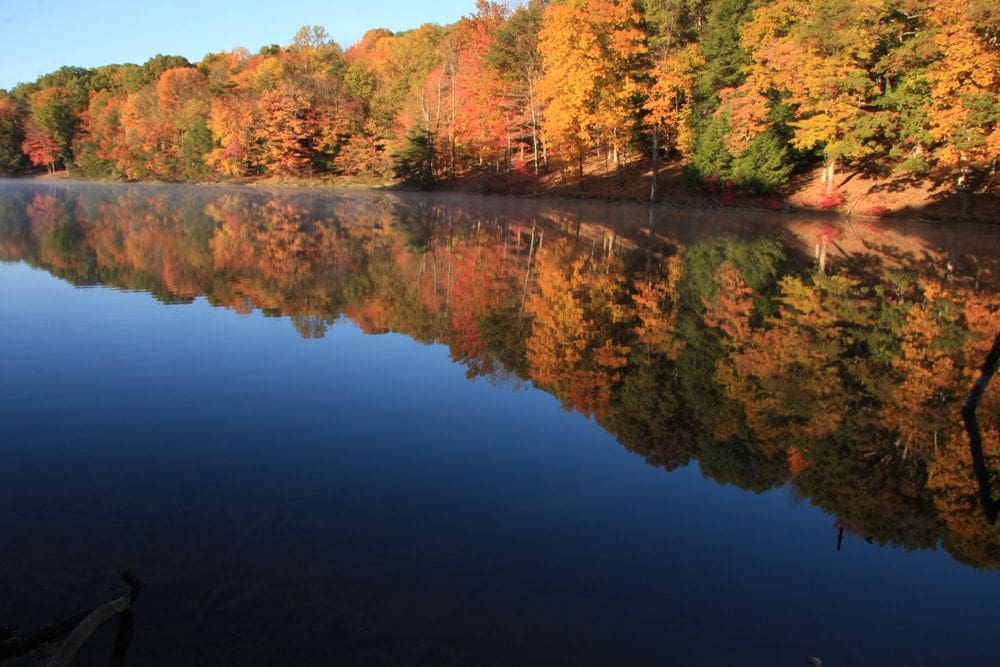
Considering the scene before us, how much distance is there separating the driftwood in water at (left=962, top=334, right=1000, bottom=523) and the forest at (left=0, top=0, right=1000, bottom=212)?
2459 centimetres

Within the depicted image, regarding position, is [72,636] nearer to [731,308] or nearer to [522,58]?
[731,308]

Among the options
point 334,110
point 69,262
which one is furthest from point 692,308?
point 334,110

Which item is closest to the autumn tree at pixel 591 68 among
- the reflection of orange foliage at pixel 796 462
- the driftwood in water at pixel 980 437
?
the driftwood in water at pixel 980 437

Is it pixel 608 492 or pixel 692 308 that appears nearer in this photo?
pixel 608 492

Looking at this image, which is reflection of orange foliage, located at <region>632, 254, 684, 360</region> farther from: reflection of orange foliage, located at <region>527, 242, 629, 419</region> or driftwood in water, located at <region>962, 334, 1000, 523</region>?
driftwood in water, located at <region>962, 334, 1000, 523</region>

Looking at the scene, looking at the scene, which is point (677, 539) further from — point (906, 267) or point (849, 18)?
point (849, 18)

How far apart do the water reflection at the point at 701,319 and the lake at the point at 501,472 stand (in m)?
0.07

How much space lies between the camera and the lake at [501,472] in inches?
158

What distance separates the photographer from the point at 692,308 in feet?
41.7

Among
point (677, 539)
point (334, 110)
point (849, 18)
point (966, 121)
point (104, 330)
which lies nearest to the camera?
point (677, 539)

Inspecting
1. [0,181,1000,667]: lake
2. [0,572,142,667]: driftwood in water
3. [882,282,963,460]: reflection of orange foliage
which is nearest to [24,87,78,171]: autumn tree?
[0,181,1000,667]: lake

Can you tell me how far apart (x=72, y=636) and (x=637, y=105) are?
1755 inches

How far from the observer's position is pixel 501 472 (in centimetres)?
612

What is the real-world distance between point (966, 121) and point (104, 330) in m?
32.8
